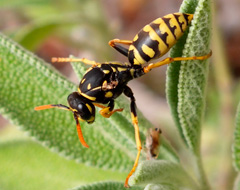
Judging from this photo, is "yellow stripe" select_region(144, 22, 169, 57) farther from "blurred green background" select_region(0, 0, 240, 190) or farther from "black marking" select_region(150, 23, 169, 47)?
"blurred green background" select_region(0, 0, 240, 190)

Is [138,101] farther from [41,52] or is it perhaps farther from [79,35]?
[41,52]

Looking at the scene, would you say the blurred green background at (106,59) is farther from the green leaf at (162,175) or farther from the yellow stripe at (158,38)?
the yellow stripe at (158,38)

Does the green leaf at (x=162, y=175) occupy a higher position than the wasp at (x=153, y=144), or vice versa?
the wasp at (x=153, y=144)

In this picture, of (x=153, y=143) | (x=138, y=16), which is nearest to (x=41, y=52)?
(x=138, y=16)

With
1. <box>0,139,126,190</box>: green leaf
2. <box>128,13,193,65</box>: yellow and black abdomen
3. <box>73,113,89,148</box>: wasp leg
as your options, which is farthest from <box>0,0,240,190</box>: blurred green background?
<box>128,13,193,65</box>: yellow and black abdomen

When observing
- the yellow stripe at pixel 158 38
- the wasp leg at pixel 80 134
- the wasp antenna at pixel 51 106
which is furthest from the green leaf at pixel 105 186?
the yellow stripe at pixel 158 38

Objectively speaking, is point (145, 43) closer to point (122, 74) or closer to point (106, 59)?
point (122, 74)

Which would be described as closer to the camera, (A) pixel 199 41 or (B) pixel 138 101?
(A) pixel 199 41
